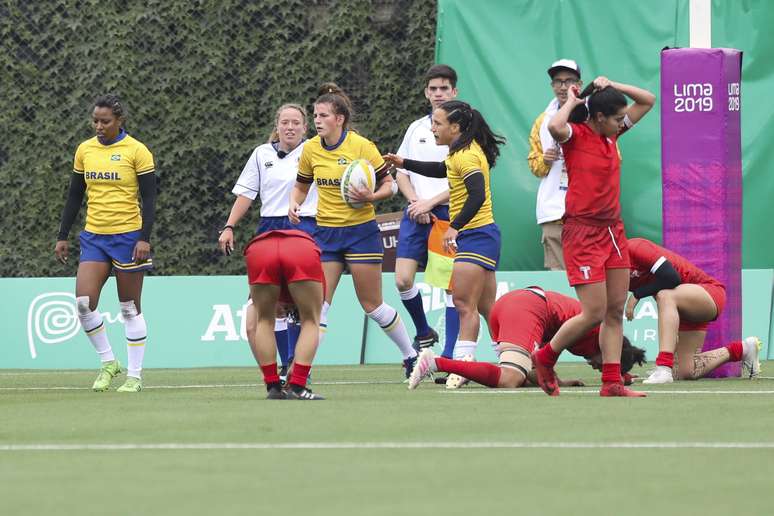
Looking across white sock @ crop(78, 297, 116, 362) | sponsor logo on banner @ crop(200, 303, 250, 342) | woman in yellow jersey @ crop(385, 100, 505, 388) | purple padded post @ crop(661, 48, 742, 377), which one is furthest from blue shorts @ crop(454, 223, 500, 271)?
sponsor logo on banner @ crop(200, 303, 250, 342)

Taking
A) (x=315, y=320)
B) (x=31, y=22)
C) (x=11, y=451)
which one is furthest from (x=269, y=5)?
(x=11, y=451)

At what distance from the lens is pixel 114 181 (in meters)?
11.0

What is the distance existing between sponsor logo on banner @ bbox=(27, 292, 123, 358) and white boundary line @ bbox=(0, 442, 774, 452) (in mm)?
8935

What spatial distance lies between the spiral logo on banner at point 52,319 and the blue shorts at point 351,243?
5007 millimetres

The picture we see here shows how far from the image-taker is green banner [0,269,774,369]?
15148mm

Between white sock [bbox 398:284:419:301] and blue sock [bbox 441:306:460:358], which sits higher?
white sock [bbox 398:284:419:301]

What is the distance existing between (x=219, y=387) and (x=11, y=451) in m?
4.71

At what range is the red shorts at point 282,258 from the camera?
345 inches

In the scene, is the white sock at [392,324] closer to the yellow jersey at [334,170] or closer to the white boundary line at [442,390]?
the white boundary line at [442,390]

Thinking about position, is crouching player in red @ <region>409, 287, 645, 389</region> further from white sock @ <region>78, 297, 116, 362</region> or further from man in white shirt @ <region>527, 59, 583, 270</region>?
man in white shirt @ <region>527, 59, 583, 270</region>

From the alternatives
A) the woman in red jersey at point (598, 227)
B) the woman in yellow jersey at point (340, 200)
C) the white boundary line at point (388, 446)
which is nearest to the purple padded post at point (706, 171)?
the woman in yellow jersey at point (340, 200)

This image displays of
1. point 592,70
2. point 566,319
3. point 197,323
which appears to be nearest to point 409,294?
point 566,319

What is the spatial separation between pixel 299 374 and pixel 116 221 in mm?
2583

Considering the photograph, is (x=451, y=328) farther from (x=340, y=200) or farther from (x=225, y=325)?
(x=225, y=325)
